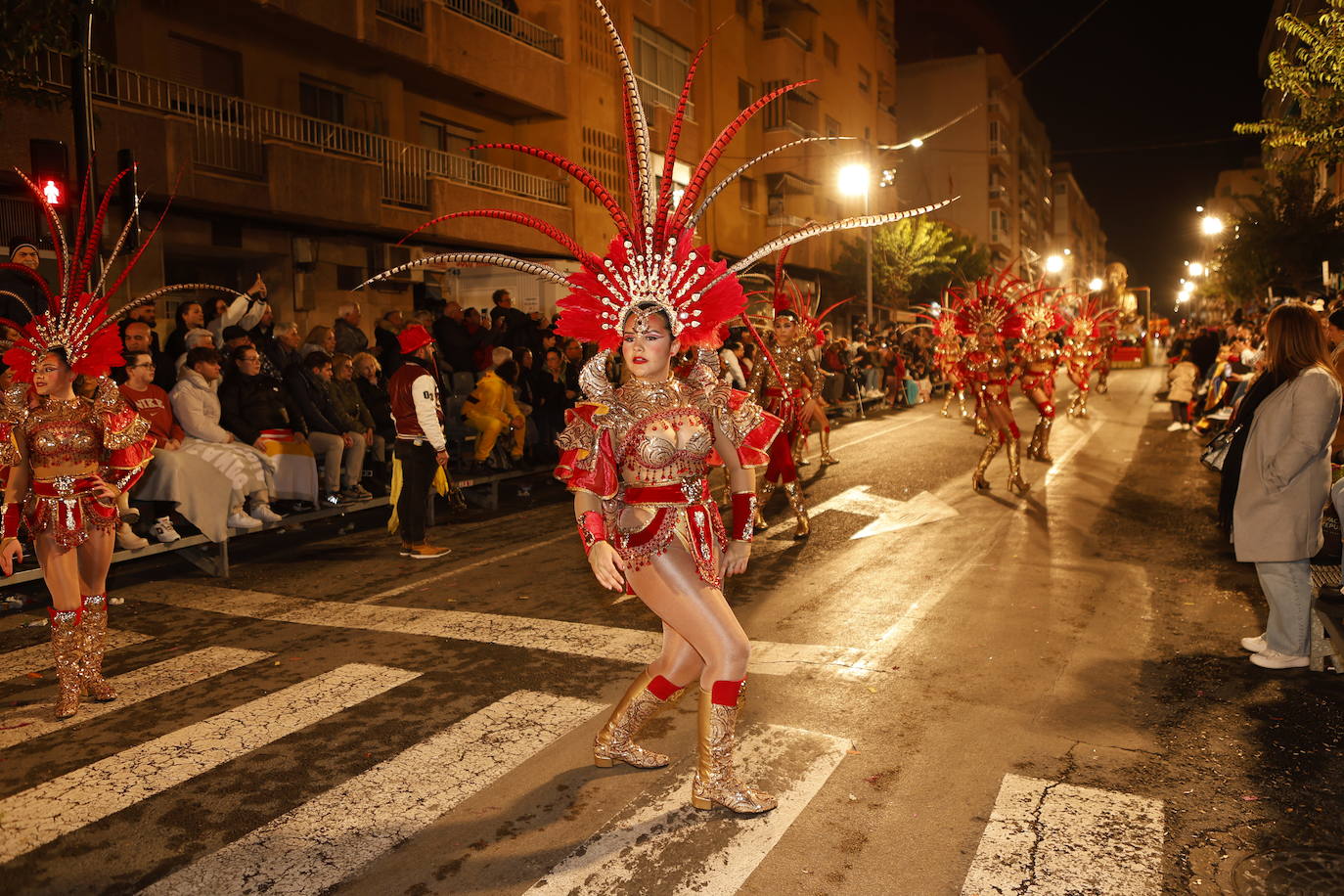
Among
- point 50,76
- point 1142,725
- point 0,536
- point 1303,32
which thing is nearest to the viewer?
point 1142,725

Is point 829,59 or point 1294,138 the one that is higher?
point 829,59

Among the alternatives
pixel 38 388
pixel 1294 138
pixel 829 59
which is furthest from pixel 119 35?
pixel 829 59

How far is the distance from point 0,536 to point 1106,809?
6.16 meters

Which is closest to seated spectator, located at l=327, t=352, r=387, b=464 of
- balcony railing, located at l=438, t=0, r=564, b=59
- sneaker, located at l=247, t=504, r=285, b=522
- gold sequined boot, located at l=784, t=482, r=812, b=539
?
sneaker, located at l=247, t=504, r=285, b=522

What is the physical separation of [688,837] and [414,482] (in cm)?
657

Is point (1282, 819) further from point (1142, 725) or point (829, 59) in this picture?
point (829, 59)

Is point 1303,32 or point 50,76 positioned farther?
point 50,76

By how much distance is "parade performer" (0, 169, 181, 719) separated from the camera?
226 inches

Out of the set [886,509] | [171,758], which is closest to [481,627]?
[171,758]

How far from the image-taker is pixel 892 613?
7.40 metres

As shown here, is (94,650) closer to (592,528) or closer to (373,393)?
(592,528)

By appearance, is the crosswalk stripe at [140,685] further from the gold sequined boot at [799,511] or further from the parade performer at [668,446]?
the gold sequined boot at [799,511]

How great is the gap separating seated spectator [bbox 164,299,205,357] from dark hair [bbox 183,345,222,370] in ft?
3.80

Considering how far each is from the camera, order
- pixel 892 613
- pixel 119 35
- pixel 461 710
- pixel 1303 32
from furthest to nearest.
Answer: pixel 119 35 → pixel 1303 32 → pixel 892 613 → pixel 461 710
